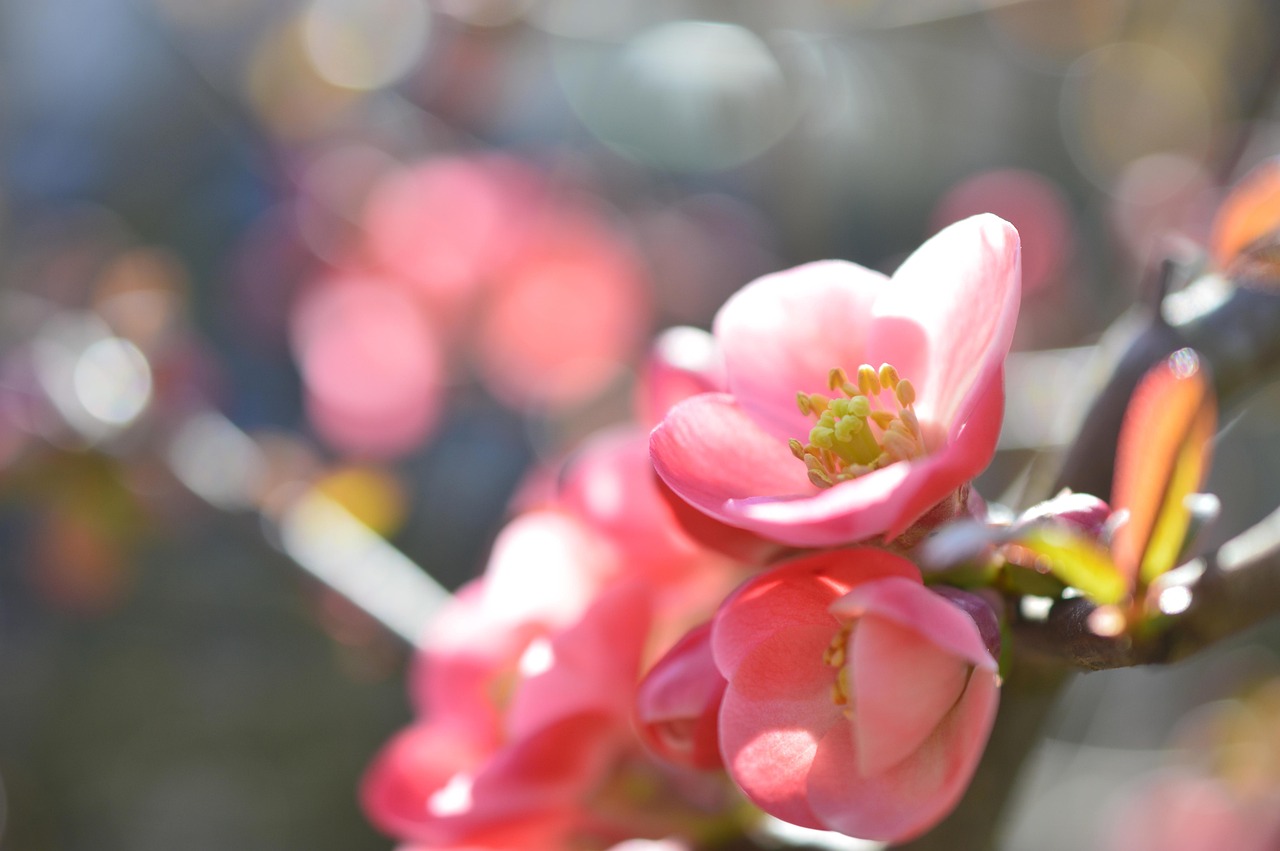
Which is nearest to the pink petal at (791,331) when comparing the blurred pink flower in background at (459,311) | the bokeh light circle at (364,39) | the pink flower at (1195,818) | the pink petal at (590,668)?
the pink petal at (590,668)

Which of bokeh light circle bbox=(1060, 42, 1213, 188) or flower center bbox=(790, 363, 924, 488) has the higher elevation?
bokeh light circle bbox=(1060, 42, 1213, 188)

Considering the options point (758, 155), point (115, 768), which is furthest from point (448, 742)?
point (115, 768)

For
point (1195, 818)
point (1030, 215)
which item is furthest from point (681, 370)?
point (1030, 215)

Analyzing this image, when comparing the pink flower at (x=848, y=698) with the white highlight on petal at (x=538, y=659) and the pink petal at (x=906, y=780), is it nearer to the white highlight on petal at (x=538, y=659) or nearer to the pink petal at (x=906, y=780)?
the pink petal at (x=906, y=780)

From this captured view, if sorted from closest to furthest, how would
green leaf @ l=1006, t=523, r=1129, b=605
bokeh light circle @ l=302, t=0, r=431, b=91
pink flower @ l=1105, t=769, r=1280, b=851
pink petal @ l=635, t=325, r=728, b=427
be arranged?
green leaf @ l=1006, t=523, r=1129, b=605, pink petal @ l=635, t=325, r=728, b=427, pink flower @ l=1105, t=769, r=1280, b=851, bokeh light circle @ l=302, t=0, r=431, b=91

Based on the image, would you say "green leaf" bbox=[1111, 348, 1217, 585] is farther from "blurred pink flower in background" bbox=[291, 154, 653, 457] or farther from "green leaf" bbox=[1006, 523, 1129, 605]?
→ "blurred pink flower in background" bbox=[291, 154, 653, 457]

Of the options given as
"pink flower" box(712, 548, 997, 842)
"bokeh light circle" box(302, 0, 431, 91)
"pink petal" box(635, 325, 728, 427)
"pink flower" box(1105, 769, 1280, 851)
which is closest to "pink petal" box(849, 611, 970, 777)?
"pink flower" box(712, 548, 997, 842)

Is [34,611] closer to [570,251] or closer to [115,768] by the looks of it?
[115,768]
